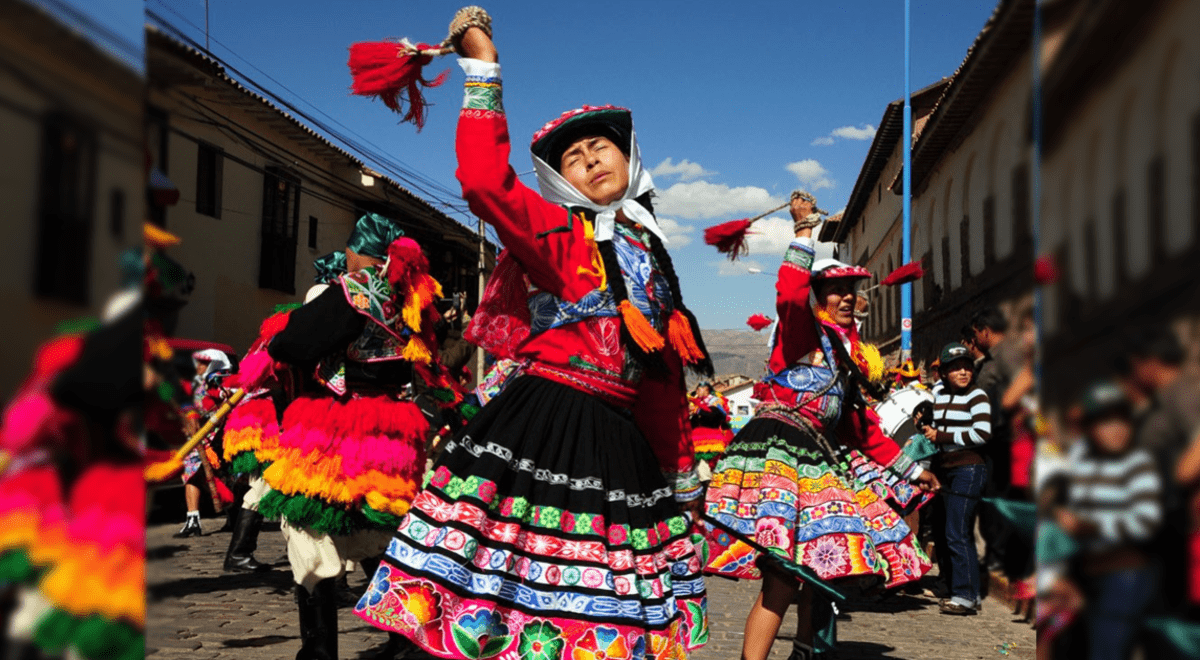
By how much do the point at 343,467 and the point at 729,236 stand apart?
73.8 inches

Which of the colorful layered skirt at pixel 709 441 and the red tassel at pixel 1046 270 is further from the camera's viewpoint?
the colorful layered skirt at pixel 709 441

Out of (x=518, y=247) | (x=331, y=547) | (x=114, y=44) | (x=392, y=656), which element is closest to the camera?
(x=114, y=44)

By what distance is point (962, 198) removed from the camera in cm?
104

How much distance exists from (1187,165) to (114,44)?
0.75 m

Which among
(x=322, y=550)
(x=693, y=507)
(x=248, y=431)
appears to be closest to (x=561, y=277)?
(x=693, y=507)

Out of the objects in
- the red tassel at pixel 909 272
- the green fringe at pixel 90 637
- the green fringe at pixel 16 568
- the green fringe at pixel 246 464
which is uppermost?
the red tassel at pixel 909 272

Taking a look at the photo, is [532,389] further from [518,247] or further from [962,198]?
[962,198]

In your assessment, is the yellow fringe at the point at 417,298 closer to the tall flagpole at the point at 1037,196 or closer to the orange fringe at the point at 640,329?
the orange fringe at the point at 640,329

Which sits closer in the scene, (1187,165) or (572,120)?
(1187,165)

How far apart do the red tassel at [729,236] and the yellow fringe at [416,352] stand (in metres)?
1.42

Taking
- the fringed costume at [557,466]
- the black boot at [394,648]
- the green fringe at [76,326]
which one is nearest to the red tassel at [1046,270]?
the green fringe at [76,326]

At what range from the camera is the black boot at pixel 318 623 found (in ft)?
13.9

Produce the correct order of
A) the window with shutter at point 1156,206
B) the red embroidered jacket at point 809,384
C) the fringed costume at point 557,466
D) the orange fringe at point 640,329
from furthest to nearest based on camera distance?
the red embroidered jacket at point 809,384, the orange fringe at point 640,329, the fringed costume at point 557,466, the window with shutter at point 1156,206

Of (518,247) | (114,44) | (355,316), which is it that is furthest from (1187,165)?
(355,316)
